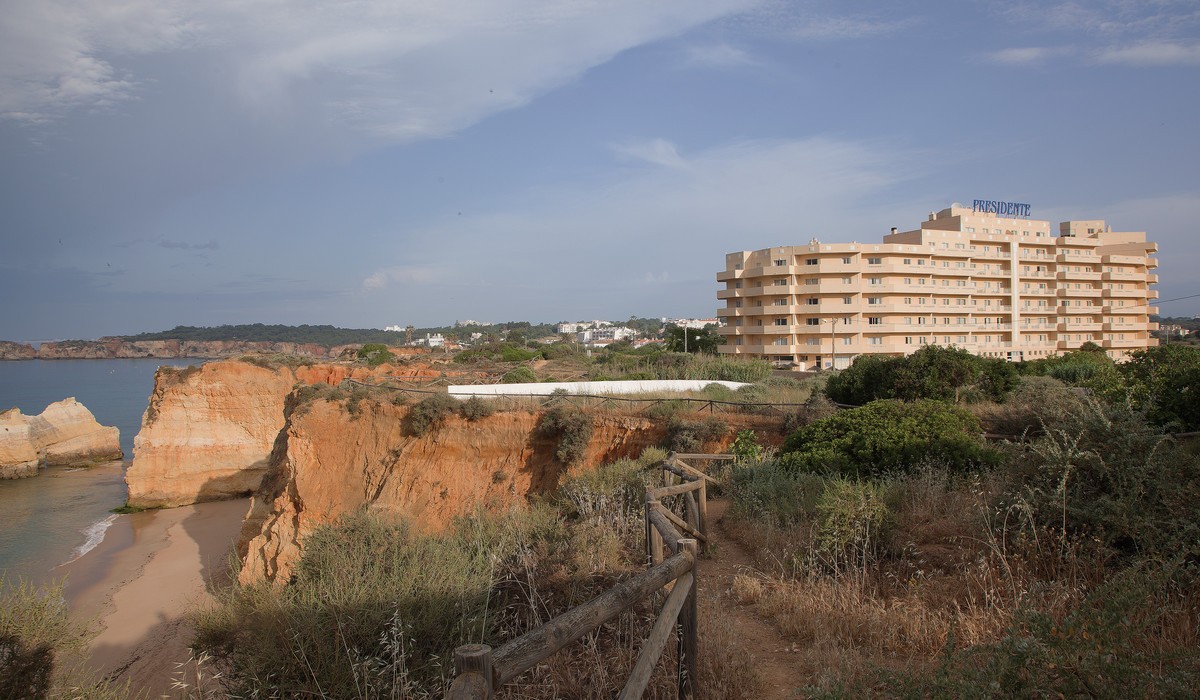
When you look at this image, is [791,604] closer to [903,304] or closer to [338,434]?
[338,434]

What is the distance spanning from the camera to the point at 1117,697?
246 cm

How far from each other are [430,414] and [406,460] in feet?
4.56

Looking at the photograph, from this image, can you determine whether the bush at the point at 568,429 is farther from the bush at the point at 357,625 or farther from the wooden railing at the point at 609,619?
the wooden railing at the point at 609,619

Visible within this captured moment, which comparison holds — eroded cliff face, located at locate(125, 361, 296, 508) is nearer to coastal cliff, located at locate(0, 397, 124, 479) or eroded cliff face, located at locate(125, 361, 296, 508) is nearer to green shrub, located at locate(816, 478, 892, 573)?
coastal cliff, located at locate(0, 397, 124, 479)

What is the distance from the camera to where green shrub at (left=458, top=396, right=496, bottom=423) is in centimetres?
1864

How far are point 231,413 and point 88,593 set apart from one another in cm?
1264

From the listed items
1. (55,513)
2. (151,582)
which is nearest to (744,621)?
(151,582)

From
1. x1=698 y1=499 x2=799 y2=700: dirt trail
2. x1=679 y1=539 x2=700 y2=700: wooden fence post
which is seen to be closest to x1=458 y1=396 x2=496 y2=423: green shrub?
x1=698 y1=499 x2=799 y2=700: dirt trail

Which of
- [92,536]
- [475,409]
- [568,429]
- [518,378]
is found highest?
[518,378]

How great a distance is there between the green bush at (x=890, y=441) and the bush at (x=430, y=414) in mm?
10988

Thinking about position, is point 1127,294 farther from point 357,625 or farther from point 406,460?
point 357,625

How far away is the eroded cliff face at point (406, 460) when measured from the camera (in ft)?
57.7

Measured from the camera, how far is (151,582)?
1831 centimetres

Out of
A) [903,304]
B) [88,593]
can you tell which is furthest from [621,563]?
[903,304]
